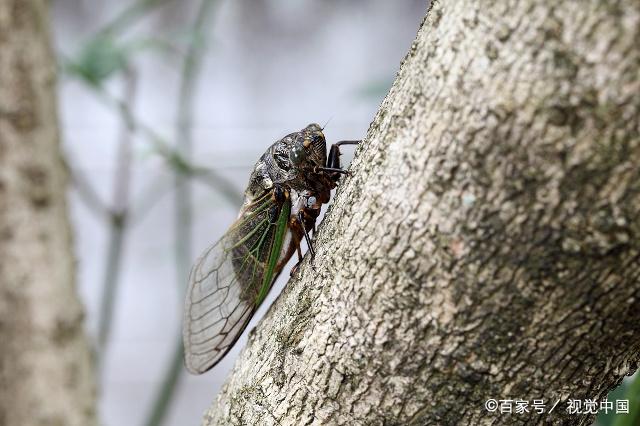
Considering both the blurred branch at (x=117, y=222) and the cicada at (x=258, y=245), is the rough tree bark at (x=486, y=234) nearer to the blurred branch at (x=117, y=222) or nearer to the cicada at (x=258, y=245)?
the cicada at (x=258, y=245)

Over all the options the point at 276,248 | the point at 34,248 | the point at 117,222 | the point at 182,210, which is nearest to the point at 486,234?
the point at 34,248

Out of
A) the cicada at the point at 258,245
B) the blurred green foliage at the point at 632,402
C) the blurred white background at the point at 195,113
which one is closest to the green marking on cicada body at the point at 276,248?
the cicada at the point at 258,245

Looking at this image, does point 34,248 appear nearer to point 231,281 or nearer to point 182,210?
point 231,281

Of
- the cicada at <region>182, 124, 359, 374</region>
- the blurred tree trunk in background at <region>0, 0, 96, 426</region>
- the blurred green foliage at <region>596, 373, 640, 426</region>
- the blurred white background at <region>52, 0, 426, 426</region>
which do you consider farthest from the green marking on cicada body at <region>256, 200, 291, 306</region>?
the blurred white background at <region>52, 0, 426, 426</region>

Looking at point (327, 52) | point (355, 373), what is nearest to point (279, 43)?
point (327, 52)

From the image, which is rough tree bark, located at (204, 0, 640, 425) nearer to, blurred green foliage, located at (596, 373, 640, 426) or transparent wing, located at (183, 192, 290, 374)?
blurred green foliage, located at (596, 373, 640, 426)

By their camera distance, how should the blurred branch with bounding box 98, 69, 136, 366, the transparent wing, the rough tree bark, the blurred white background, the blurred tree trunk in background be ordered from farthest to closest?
the blurred white background, the blurred branch with bounding box 98, 69, 136, 366, the transparent wing, the blurred tree trunk in background, the rough tree bark

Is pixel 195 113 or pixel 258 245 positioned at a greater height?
pixel 195 113

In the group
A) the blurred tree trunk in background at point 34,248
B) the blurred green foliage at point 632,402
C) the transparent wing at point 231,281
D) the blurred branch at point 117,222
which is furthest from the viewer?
the blurred branch at point 117,222
